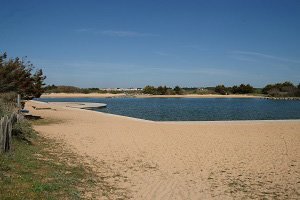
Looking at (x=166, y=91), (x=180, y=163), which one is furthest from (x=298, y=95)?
(x=180, y=163)

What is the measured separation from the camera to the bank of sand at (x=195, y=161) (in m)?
7.63

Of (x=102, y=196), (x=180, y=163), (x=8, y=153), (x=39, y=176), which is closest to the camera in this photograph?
(x=102, y=196)

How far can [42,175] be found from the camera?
25.2 feet

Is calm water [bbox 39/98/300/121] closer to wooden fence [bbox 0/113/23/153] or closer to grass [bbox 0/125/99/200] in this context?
grass [bbox 0/125/99/200]

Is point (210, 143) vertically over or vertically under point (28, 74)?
under

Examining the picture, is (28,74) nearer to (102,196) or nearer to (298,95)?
(102,196)

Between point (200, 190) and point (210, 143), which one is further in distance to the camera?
point (210, 143)

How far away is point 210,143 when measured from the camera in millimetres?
14273

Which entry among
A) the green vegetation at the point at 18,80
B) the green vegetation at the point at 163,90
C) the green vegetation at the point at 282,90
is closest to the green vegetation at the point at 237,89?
the green vegetation at the point at 282,90

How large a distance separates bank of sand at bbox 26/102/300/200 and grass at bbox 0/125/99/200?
78cm

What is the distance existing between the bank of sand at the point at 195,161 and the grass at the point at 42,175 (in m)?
0.78

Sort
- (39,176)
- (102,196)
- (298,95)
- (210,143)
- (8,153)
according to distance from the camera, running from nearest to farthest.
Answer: (102,196) → (39,176) → (8,153) → (210,143) → (298,95)

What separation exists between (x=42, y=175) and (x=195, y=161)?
4958 mm

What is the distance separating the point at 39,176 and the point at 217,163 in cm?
544
